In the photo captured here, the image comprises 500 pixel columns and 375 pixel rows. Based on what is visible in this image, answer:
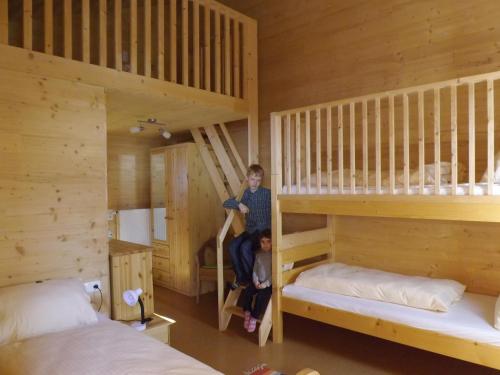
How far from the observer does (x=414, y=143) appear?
3.24m

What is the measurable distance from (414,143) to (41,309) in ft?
10.1

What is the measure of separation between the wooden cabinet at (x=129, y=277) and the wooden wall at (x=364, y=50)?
176 centimetres

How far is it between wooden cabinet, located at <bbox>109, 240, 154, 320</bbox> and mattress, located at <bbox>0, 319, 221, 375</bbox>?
30.8 inches

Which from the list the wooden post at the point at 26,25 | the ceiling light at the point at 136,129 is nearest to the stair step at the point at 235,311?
the ceiling light at the point at 136,129

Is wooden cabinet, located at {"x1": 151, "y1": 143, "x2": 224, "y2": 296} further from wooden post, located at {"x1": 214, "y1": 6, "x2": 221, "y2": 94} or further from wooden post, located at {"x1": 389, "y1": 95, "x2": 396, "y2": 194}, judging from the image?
wooden post, located at {"x1": 389, "y1": 95, "x2": 396, "y2": 194}

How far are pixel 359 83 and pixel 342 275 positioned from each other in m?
1.85

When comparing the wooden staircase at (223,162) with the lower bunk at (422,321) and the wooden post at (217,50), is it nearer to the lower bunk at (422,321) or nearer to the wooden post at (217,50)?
the wooden post at (217,50)

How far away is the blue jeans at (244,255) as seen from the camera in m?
3.52

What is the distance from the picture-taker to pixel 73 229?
2.85 metres

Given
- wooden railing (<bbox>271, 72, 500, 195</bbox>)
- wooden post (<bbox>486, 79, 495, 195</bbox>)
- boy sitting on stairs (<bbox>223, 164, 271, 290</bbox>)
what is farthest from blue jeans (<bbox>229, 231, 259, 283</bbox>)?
wooden post (<bbox>486, 79, 495, 195</bbox>)

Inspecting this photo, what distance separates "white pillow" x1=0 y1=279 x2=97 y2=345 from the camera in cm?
221

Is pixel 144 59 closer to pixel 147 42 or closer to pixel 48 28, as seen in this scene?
pixel 147 42

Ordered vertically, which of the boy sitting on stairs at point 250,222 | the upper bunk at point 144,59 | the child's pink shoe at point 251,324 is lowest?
the child's pink shoe at point 251,324

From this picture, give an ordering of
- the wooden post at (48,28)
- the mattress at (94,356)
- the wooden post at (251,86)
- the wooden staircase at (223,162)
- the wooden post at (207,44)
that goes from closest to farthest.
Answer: the mattress at (94,356)
the wooden post at (48,28)
the wooden post at (207,44)
the wooden post at (251,86)
the wooden staircase at (223,162)
